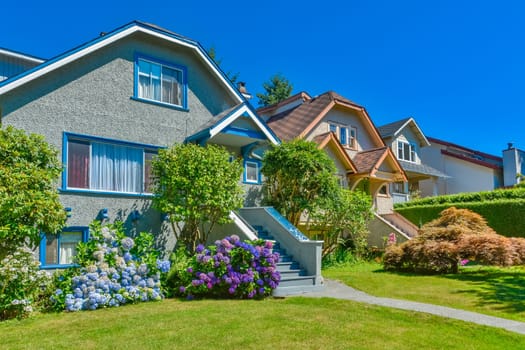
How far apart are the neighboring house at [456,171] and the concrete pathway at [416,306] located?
89.2ft

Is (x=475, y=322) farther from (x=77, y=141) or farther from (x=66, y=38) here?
(x=66, y=38)

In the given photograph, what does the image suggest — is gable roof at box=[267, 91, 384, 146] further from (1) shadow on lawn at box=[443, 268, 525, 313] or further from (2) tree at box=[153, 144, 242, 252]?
(1) shadow on lawn at box=[443, 268, 525, 313]

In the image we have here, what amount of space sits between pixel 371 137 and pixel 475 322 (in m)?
20.5

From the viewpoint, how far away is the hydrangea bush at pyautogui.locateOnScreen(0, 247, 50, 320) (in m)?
9.52

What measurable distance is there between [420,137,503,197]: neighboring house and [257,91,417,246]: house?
12.4m

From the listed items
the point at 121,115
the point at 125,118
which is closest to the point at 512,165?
the point at 125,118

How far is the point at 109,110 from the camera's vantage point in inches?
575

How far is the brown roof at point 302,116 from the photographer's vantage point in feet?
79.7

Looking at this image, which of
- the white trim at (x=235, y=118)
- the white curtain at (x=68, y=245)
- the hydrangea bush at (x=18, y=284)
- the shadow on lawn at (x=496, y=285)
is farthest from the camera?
the white trim at (x=235, y=118)

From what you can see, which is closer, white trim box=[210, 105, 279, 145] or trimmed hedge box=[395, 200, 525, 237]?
white trim box=[210, 105, 279, 145]

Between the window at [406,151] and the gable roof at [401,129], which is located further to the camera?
the window at [406,151]

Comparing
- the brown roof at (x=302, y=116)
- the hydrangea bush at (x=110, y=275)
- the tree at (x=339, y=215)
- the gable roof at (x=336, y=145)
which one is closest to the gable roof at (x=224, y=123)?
the tree at (x=339, y=215)

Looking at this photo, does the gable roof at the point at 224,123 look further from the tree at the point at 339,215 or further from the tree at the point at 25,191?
the tree at the point at 25,191

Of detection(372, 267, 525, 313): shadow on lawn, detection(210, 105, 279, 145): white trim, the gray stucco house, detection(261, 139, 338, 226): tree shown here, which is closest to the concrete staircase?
the gray stucco house
